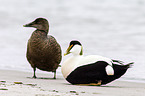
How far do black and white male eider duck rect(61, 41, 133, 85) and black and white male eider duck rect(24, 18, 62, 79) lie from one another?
1.48m

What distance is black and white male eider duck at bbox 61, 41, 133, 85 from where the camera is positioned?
565 cm

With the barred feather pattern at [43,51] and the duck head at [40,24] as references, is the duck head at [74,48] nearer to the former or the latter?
the barred feather pattern at [43,51]

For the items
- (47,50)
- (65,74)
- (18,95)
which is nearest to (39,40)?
(47,50)

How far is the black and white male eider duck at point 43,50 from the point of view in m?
7.25

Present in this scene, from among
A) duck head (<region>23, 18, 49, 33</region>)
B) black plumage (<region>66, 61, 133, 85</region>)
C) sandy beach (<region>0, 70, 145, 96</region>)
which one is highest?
duck head (<region>23, 18, 49, 33</region>)

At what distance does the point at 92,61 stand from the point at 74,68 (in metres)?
0.43

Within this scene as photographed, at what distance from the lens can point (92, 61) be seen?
575cm

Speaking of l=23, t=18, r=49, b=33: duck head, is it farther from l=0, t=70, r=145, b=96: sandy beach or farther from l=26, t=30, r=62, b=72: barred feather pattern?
l=0, t=70, r=145, b=96: sandy beach

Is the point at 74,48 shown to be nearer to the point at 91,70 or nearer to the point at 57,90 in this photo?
the point at 91,70

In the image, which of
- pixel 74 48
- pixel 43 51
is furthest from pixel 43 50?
pixel 74 48

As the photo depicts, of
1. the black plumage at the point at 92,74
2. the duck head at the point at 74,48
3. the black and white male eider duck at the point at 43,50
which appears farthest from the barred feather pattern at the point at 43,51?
the black plumage at the point at 92,74

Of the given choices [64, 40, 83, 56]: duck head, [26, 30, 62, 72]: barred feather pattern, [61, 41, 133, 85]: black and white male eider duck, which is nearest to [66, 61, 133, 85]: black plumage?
[61, 41, 133, 85]: black and white male eider duck

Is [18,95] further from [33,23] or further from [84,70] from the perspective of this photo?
[33,23]

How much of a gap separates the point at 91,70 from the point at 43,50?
2.04 meters
